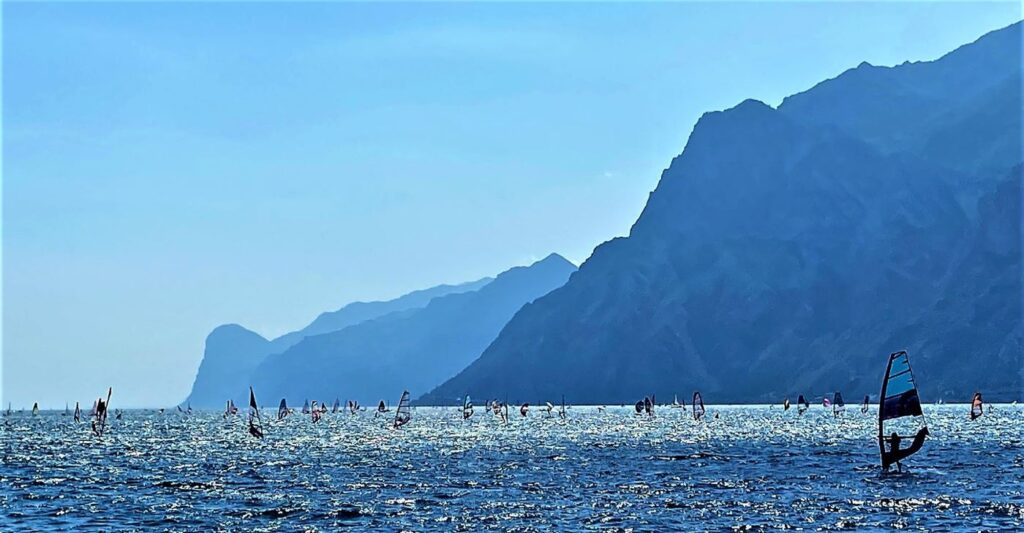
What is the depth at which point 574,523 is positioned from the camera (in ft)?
190

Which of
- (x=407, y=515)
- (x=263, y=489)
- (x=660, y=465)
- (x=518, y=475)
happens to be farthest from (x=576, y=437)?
(x=407, y=515)

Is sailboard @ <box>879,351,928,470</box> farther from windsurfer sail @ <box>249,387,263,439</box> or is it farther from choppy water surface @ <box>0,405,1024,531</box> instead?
windsurfer sail @ <box>249,387,263,439</box>

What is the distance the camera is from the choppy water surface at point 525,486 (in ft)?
195

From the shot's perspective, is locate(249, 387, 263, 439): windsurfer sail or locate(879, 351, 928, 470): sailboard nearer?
locate(879, 351, 928, 470): sailboard

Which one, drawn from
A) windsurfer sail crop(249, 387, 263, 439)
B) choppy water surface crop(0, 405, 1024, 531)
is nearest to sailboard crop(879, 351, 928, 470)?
choppy water surface crop(0, 405, 1024, 531)

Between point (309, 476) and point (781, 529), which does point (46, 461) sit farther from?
point (781, 529)

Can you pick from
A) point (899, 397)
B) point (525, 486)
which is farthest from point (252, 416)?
point (899, 397)

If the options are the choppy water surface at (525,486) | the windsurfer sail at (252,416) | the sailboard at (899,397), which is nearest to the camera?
the choppy water surface at (525,486)

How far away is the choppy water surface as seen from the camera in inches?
2344

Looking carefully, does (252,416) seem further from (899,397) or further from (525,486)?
(899,397)

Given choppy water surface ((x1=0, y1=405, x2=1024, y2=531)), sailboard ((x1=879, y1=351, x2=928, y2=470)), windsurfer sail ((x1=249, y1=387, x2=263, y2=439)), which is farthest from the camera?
windsurfer sail ((x1=249, y1=387, x2=263, y2=439))

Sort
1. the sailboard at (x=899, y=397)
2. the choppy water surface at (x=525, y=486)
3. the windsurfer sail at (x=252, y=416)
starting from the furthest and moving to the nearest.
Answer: the windsurfer sail at (x=252, y=416) < the sailboard at (x=899, y=397) < the choppy water surface at (x=525, y=486)

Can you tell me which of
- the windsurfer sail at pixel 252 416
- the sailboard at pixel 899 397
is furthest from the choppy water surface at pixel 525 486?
the windsurfer sail at pixel 252 416

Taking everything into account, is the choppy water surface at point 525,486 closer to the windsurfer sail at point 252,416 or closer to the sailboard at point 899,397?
the sailboard at point 899,397
